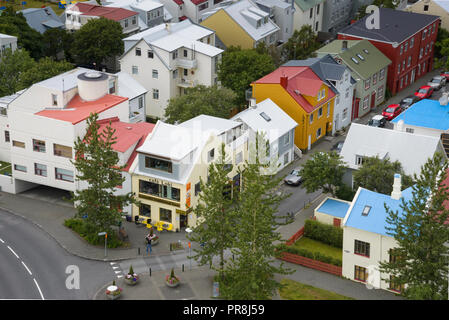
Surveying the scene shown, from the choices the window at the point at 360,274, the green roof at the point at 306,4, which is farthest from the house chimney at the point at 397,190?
the green roof at the point at 306,4

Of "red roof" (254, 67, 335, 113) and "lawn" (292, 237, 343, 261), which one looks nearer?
"lawn" (292, 237, 343, 261)

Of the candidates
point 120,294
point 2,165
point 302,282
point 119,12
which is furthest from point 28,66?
point 302,282

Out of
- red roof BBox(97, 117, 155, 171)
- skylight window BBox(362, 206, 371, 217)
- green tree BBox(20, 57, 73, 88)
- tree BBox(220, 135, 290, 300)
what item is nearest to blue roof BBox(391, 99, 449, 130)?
skylight window BBox(362, 206, 371, 217)

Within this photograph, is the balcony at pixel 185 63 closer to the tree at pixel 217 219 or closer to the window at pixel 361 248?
the tree at pixel 217 219

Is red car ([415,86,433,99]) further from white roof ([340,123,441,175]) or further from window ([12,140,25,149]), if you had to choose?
window ([12,140,25,149])

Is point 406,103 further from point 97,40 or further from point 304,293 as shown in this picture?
point 304,293

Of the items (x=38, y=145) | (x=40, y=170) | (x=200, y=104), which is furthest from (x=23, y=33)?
(x=40, y=170)
